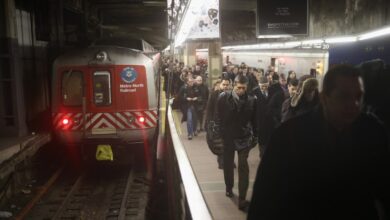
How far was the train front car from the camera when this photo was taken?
9.59m

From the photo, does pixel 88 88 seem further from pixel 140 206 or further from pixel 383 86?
pixel 383 86

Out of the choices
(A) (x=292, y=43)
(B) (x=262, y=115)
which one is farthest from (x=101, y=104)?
(A) (x=292, y=43)

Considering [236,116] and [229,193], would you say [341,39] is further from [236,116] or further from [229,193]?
[229,193]

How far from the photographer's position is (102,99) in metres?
9.78

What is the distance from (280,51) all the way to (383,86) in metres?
14.2

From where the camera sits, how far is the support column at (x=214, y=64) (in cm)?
1559

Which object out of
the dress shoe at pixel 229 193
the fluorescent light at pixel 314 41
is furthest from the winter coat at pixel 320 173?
the fluorescent light at pixel 314 41

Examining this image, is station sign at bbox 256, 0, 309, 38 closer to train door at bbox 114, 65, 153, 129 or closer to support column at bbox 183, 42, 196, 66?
train door at bbox 114, 65, 153, 129

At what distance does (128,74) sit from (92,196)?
108 inches

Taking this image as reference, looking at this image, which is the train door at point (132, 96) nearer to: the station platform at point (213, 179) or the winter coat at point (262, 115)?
the station platform at point (213, 179)

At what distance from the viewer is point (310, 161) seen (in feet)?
6.55

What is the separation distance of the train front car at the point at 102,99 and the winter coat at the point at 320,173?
25.8 ft

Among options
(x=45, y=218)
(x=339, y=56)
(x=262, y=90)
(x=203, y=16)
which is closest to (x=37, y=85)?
(x=203, y=16)

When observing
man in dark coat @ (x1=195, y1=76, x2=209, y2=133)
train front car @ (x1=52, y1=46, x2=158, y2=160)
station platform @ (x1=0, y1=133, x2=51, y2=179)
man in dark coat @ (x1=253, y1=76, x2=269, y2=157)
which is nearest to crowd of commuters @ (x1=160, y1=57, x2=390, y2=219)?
man in dark coat @ (x1=253, y1=76, x2=269, y2=157)
